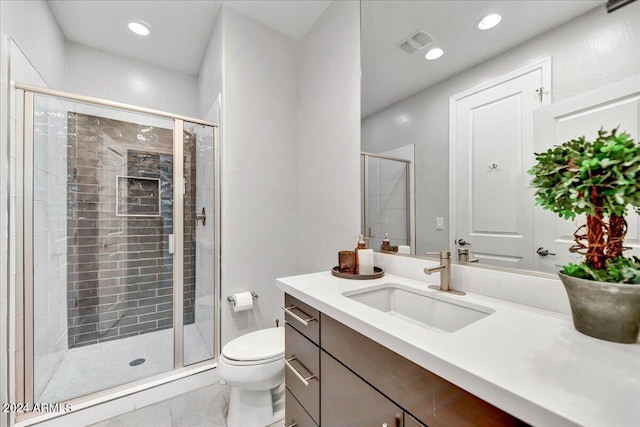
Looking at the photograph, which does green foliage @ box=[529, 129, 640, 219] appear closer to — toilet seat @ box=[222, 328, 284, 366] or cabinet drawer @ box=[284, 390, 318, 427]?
cabinet drawer @ box=[284, 390, 318, 427]

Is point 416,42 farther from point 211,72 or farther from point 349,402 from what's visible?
point 211,72

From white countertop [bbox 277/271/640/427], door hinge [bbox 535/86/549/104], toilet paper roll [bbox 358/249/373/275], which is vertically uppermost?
door hinge [bbox 535/86/549/104]

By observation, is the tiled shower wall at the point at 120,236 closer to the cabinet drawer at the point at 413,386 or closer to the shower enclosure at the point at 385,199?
the shower enclosure at the point at 385,199

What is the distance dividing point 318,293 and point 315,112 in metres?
1.48

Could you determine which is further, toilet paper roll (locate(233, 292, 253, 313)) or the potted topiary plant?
toilet paper roll (locate(233, 292, 253, 313))

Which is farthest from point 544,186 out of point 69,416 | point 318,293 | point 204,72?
point 204,72

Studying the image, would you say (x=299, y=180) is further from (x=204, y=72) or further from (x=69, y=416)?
(x=69, y=416)

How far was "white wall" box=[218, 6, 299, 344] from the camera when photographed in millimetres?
1916

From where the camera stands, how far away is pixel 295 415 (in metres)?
1.14

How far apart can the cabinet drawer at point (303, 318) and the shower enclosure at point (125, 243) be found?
996 millimetres

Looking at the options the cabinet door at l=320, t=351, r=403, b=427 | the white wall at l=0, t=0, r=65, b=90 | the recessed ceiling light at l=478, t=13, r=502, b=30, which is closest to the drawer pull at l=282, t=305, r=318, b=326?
the cabinet door at l=320, t=351, r=403, b=427

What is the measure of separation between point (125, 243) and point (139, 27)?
1.74 m

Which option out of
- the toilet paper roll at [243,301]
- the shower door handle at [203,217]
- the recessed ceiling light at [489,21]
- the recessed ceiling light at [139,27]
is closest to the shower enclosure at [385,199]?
the recessed ceiling light at [489,21]

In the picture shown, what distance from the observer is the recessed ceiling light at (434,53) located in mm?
1191
